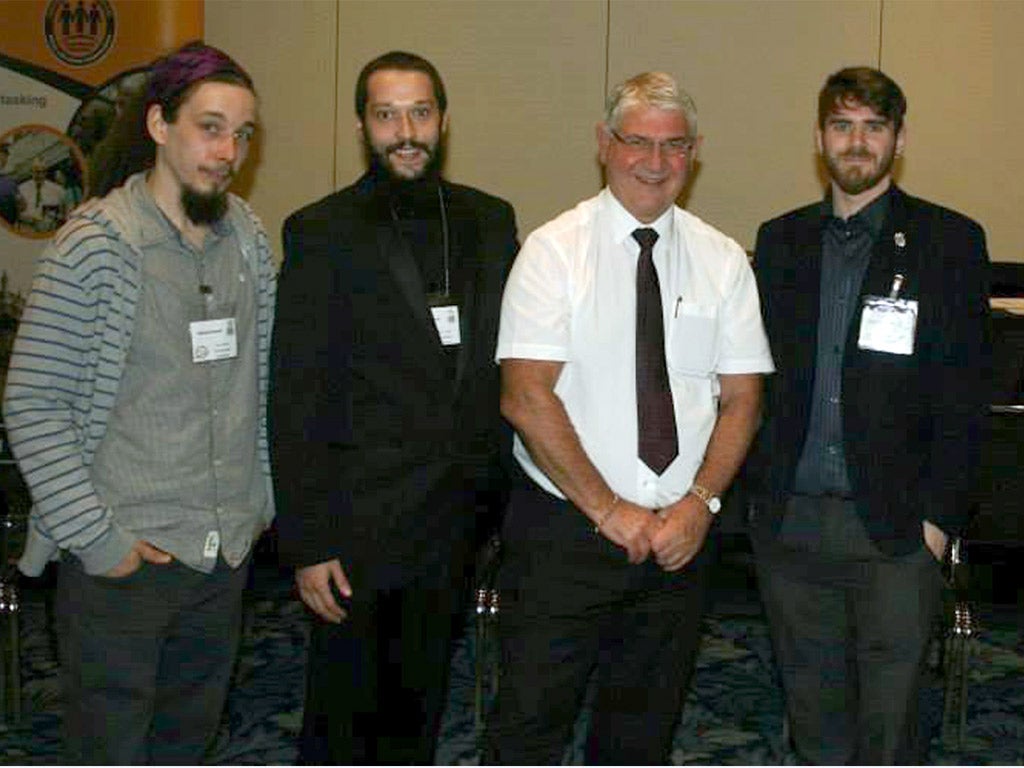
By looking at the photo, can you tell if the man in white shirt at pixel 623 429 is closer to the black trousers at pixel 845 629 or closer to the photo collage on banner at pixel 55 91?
the black trousers at pixel 845 629

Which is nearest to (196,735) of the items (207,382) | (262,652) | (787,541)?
(207,382)

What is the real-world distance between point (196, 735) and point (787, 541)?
48.1 inches

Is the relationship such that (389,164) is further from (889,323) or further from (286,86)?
(286,86)

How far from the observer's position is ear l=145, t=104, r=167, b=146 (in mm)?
2314


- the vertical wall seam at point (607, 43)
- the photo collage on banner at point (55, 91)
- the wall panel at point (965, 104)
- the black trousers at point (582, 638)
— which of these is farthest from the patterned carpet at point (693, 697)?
the vertical wall seam at point (607, 43)

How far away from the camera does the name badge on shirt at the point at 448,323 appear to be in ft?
8.46

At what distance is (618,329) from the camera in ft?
8.37

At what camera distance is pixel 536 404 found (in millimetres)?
2512

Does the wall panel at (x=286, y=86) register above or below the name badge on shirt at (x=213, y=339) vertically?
above

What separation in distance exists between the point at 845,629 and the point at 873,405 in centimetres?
47

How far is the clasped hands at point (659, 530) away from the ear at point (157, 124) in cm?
104

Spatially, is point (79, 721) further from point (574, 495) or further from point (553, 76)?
point (553, 76)

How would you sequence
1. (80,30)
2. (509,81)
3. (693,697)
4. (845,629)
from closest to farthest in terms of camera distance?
(845,629)
(693,697)
(80,30)
(509,81)

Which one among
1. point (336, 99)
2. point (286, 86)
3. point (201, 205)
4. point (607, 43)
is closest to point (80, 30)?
point (286, 86)
